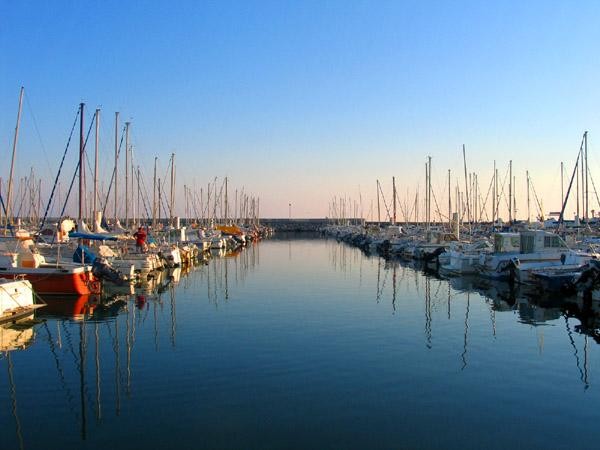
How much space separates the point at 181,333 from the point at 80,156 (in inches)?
764

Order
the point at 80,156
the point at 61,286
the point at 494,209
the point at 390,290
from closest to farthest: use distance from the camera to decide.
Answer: the point at 61,286
the point at 390,290
the point at 80,156
the point at 494,209

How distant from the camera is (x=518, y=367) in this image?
1588 centimetres

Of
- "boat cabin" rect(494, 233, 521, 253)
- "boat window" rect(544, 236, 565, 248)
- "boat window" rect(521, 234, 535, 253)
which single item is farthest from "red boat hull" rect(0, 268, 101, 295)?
"boat cabin" rect(494, 233, 521, 253)

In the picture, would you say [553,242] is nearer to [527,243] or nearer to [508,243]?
[527,243]

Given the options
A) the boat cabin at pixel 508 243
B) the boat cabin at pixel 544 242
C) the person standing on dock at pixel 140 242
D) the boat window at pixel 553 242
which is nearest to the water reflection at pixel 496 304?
the boat cabin at pixel 508 243

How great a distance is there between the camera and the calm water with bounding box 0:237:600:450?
1096 cm

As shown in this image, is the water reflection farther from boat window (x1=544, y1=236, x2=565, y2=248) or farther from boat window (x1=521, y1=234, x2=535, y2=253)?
boat window (x1=544, y1=236, x2=565, y2=248)

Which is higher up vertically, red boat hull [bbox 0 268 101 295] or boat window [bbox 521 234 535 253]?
boat window [bbox 521 234 535 253]

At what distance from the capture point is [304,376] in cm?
1475

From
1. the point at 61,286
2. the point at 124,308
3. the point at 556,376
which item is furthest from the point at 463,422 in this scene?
the point at 61,286

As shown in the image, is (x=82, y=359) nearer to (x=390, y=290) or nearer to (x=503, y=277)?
(x=390, y=290)

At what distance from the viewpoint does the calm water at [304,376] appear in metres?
11.0

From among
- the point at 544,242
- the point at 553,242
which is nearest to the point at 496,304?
the point at 544,242

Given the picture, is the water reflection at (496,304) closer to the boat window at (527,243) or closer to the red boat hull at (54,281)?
the boat window at (527,243)
